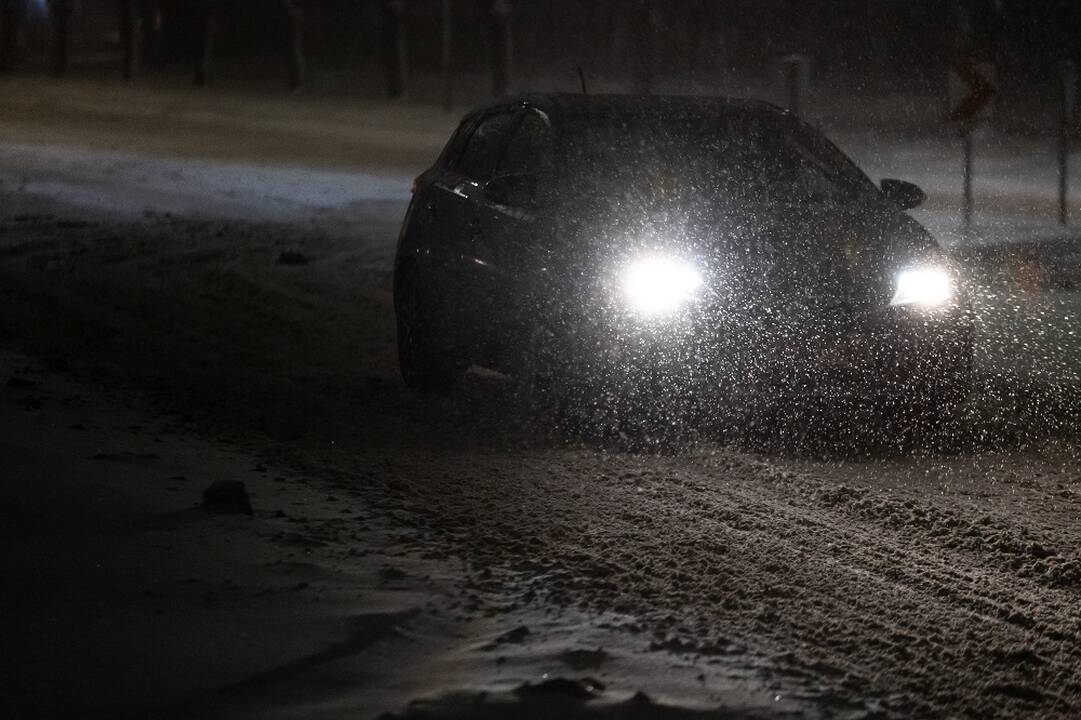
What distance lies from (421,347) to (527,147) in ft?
3.97

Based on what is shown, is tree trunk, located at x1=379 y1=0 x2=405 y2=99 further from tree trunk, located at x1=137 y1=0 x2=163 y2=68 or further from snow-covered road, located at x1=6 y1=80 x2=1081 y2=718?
snow-covered road, located at x1=6 y1=80 x2=1081 y2=718

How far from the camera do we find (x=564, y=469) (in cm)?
709

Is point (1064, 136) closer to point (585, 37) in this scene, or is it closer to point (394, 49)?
point (394, 49)

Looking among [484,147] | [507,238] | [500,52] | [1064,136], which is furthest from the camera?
[500,52]

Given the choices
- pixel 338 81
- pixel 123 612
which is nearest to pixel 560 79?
pixel 338 81

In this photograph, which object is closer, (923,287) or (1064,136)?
(923,287)

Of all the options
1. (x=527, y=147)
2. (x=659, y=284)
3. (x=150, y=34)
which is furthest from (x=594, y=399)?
(x=150, y=34)

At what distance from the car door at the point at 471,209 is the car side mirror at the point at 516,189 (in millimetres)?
209

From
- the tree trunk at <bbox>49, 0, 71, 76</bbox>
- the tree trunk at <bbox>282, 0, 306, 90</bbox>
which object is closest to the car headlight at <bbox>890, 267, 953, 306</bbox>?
the tree trunk at <bbox>282, 0, 306, 90</bbox>

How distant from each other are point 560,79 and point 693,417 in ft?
132

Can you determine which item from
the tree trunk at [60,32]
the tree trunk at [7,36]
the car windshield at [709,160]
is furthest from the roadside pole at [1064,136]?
the tree trunk at [7,36]

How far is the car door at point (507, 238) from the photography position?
314 inches

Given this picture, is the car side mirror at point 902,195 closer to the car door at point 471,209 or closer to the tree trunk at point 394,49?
the car door at point 471,209

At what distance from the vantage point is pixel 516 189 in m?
Result: 8.16
